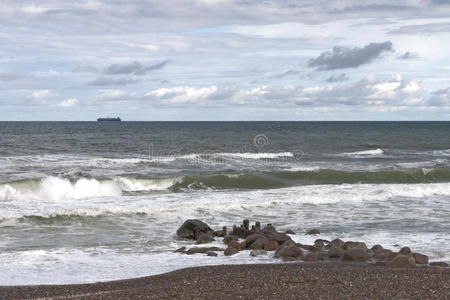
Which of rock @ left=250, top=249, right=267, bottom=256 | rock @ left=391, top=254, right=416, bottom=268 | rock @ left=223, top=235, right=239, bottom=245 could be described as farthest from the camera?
rock @ left=223, top=235, right=239, bottom=245

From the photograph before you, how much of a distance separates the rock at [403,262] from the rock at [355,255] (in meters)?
0.69

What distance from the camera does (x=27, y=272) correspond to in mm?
9773

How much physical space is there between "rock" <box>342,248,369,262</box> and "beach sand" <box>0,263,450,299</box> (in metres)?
1.04

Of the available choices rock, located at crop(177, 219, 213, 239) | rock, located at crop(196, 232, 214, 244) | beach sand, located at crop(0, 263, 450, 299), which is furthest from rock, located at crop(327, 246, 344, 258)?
rock, located at crop(177, 219, 213, 239)

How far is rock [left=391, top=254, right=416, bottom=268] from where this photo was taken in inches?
381

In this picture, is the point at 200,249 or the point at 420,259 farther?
the point at 200,249

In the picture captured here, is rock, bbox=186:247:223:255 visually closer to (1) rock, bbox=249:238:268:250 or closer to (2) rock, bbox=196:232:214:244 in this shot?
(1) rock, bbox=249:238:268:250

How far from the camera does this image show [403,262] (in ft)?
32.0

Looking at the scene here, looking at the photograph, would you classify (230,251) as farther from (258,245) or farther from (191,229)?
(191,229)

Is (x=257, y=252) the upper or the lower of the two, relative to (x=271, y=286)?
lower

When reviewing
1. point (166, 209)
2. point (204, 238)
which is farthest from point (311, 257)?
point (166, 209)

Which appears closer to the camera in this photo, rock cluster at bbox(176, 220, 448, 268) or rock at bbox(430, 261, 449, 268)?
rock at bbox(430, 261, 449, 268)

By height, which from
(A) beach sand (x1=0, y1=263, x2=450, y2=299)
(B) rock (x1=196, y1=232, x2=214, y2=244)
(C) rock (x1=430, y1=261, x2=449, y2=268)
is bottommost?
(C) rock (x1=430, y1=261, x2=449, y2=268)

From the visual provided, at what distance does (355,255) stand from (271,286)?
11.0ft
